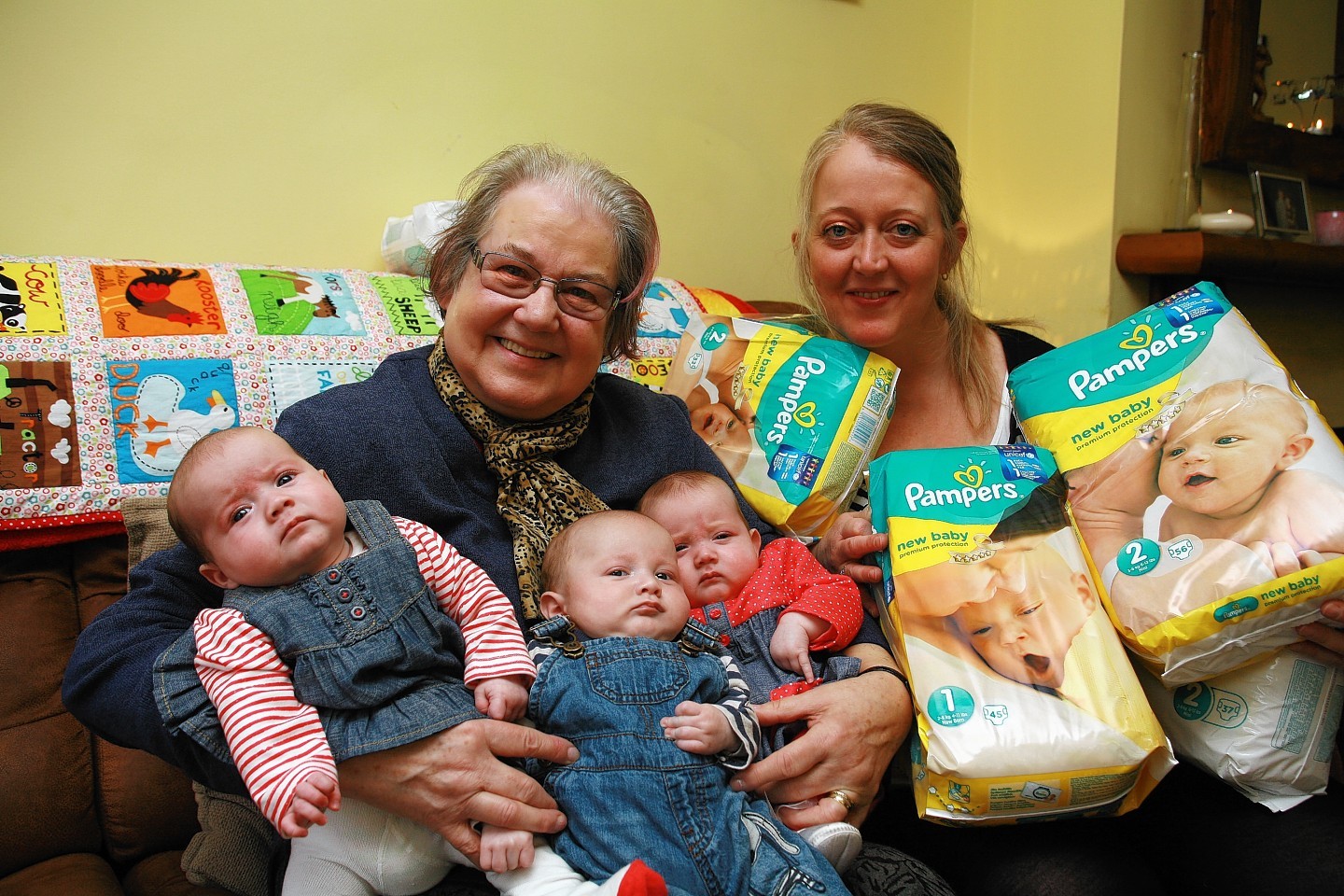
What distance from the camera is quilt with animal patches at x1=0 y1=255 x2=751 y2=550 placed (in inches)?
55.6

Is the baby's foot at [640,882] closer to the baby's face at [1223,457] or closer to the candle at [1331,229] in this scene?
the baby's face at [1223,457]

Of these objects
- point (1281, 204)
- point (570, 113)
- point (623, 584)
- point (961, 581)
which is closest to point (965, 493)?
point (961, 581)

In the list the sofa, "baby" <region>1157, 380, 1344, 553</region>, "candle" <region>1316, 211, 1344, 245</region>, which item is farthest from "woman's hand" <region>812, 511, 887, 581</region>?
"candle" <region>1316, 211, 1344, 245</region>

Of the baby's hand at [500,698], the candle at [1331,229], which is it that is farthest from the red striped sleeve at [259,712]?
the candle at [1331,229]

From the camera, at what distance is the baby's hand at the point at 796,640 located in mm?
1312

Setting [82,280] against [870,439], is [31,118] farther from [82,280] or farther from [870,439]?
[870,439]

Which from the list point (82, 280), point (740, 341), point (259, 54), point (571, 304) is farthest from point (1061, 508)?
point (259, 54)

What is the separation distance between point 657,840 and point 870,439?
32.8 inches

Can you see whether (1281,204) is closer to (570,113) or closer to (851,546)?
(570,113)

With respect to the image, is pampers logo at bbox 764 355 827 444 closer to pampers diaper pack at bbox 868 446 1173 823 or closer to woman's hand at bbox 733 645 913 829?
pampers diaper pack at bbox 868 446 1173 823

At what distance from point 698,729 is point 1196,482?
743 mm

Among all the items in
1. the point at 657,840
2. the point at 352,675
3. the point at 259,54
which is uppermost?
the point at 259,54

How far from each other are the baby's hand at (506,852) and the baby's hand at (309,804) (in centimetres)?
19

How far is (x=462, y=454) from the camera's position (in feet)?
4.58
